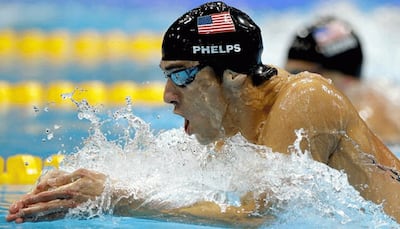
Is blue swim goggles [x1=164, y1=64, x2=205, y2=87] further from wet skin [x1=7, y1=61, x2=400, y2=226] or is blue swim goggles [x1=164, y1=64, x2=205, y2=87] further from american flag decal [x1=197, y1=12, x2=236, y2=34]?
american flag decal [x1=197, y1=12, x2=236, y2=34]

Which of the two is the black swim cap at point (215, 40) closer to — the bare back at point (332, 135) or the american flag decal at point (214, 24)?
the american flag decal at point (214, 24)

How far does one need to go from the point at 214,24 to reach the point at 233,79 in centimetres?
20

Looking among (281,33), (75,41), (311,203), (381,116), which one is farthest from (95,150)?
(281,33)

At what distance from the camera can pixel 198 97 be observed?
2.42 metres

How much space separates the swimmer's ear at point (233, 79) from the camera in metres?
2.41

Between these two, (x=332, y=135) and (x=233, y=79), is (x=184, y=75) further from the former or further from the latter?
(x=332, y=135)

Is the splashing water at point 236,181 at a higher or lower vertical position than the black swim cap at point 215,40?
lower

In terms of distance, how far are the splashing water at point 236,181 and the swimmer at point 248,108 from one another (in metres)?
0.04

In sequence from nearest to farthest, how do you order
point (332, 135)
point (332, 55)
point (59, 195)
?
point (59, 195), point (332, 135), point (332, 55)

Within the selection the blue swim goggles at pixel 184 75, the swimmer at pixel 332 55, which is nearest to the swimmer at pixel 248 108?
the blue swim goggles at pixel 184 75

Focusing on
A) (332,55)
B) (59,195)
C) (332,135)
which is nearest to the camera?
(59,195)

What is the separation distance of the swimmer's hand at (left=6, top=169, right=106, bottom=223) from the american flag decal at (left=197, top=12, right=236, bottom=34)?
1.96 ft

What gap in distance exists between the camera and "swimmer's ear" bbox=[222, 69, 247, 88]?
7.89 feet

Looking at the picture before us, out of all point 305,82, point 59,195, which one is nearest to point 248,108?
point 305,82
